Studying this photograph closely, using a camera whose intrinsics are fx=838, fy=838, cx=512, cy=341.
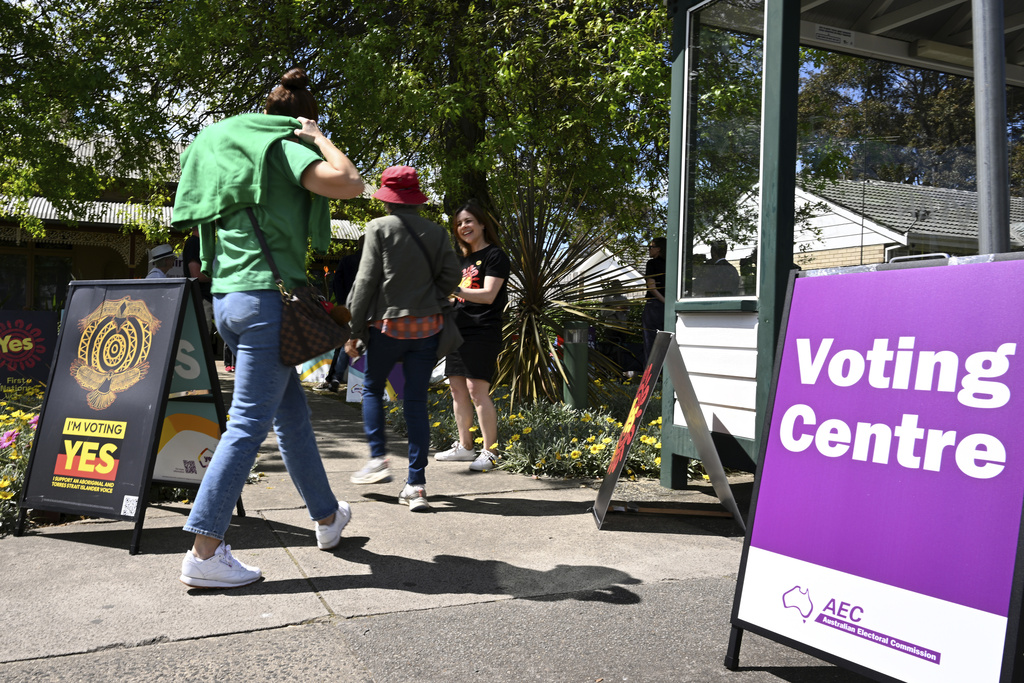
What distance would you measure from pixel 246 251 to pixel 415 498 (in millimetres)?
1793

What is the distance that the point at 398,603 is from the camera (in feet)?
10.00

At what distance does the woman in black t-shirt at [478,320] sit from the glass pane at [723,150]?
47.4 inches

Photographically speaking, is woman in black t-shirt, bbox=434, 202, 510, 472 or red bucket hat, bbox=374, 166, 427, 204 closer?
red bucket hat, bbox=374, 166, 427, 204

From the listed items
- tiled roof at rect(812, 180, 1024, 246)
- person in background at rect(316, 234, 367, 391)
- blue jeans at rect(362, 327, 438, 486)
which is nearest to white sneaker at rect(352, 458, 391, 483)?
blue jeans at rect(362, 327, 438, 486)

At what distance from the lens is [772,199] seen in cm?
437

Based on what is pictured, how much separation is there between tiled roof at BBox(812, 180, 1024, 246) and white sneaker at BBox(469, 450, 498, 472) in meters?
3.75

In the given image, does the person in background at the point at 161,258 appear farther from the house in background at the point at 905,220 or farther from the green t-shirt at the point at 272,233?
the house in background at the point at 905,220

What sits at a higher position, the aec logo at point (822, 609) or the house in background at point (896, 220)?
the house in background at point (896, 220)

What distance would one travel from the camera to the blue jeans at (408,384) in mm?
4332

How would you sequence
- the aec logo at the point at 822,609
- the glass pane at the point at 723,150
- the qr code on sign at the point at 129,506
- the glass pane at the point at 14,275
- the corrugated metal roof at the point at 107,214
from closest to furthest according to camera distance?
the aec logo at the point at 822,609
the qr code on sign at the point at 129,506
the glass pane at the point at 723,150
the corrugated metal roof at the point at 107,214
the glass pane at the point at 14,275

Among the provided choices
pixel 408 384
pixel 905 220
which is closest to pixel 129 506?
pixel 408 384

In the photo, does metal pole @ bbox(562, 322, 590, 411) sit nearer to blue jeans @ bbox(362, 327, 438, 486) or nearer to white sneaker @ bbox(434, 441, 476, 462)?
white sneaker @ bbox(434, 441, 476, 462)

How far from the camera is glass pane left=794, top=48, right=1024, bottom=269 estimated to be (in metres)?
6.57

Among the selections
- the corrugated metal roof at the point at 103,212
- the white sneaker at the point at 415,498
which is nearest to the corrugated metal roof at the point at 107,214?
the corrugated metal roof at the point at 103,212
